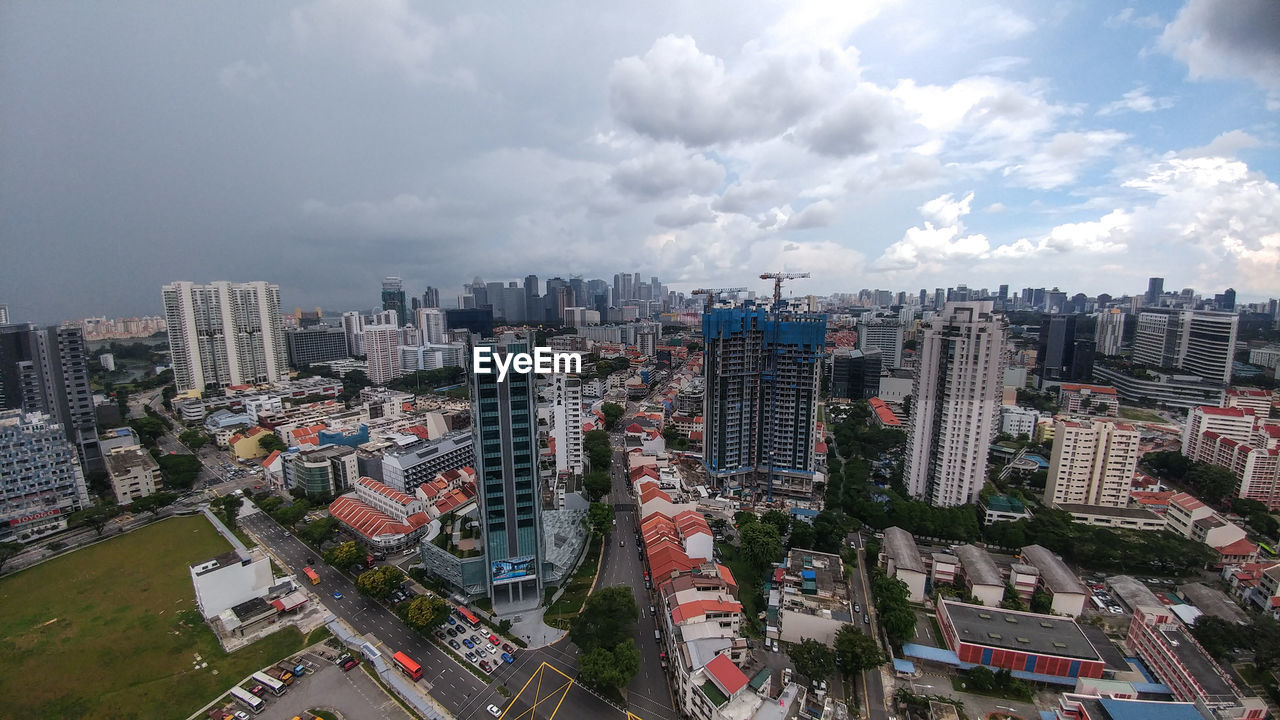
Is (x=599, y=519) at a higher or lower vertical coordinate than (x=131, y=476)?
lower

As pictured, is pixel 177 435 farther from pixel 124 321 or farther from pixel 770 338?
pixel 124 321

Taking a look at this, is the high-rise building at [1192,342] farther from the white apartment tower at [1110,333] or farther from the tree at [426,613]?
the tree at [426,613]

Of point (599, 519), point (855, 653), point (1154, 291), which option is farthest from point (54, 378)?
point (1154, 291)

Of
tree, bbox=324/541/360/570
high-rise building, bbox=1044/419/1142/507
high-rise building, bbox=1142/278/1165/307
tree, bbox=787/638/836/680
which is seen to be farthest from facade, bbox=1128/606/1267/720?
high-rise building, bbox=1142/278/1165/307

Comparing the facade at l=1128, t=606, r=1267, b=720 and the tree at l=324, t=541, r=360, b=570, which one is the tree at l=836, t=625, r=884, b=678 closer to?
the facade at l=1128, t=606, r=1267, b=720

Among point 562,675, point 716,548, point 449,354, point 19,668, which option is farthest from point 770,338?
point 449,354

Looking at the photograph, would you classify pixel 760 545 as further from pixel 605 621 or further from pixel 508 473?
pixel 508 473

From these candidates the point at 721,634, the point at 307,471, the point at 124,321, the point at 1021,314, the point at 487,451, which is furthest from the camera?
the point at 1021,314
